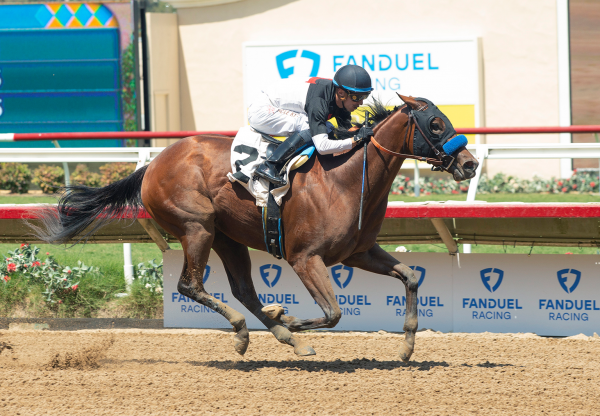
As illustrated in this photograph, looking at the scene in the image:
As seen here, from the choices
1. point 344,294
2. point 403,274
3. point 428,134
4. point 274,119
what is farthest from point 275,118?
point 344,294

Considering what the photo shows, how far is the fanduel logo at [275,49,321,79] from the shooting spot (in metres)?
13.8

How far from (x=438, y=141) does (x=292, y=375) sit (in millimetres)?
1623

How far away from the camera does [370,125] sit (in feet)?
14.1

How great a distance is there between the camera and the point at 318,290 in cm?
406

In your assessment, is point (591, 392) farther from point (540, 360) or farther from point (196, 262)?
point (196, 262)

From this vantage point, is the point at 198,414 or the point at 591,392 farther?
the point at 591,392

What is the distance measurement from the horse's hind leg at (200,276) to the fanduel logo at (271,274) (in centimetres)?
124

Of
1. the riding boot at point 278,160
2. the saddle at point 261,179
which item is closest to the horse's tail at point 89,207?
the saddle at point 261,179

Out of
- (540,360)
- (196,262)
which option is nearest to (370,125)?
(196,262)

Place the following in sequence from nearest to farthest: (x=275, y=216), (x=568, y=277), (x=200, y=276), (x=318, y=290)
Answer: (x=318, y=290), (x=275, y=216), (x=200, y=276), (x=568, y=277)

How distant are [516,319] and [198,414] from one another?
307cm

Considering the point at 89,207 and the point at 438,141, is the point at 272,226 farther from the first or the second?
the point at 89,207

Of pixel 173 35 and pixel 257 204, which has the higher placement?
pixel 173 35

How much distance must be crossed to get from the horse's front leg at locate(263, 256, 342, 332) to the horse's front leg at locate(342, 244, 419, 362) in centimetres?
35
